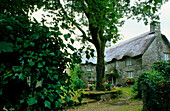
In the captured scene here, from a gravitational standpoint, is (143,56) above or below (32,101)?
above

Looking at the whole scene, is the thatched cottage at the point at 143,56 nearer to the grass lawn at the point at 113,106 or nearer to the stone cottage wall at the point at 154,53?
the stone cottage wall at the point at 154,53

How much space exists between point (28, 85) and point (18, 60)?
0.34m

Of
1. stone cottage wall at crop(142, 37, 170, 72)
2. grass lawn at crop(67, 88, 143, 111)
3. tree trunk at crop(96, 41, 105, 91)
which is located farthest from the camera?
stone cottage wall at crop(142, 37, 170, 72)

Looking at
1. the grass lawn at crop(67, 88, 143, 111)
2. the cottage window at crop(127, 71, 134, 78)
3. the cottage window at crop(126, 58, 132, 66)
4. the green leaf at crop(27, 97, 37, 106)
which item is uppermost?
the cottage window at crop(126, 58, 132, 66)

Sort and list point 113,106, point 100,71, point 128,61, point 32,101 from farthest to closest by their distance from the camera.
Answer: point 128,61, point 100,71, point 113,106, point 32,101

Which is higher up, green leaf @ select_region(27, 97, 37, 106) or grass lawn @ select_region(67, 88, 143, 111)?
green leaf @ select_region(27, 97, 37, 106)

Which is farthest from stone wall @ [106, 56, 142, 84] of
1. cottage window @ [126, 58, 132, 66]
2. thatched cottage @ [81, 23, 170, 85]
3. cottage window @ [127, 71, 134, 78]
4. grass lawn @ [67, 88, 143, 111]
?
grass lawn @ [67, 88, 143, 111]

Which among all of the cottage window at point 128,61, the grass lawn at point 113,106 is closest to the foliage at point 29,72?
the grass lawn at point 113,106

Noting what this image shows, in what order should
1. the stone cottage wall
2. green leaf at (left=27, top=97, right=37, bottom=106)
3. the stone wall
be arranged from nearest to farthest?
green leaf at (left=27, top=97, right=37, bottom=106) < the stone cottage wall < the stone wall

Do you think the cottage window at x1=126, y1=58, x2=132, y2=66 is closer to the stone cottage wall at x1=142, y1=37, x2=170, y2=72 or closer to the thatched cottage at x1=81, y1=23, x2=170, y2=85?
the thatched cottage at x1=81, y1=23, x2=170, y2=85

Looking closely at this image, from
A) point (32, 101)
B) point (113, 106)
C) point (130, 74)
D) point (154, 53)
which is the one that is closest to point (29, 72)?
point (32, 101)

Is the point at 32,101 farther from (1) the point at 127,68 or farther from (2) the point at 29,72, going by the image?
(1) the point at 127,68

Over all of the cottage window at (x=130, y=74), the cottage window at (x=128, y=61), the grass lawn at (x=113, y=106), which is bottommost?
the grass lawn at (x=113, y=106)

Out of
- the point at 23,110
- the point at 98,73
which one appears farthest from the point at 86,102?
the point at 23,110
